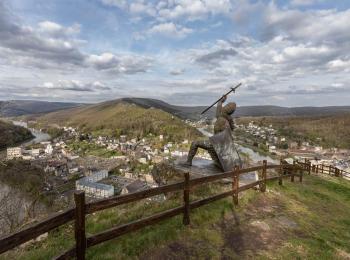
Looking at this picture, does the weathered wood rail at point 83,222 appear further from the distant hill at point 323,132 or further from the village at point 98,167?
the distant hill at point 323,132

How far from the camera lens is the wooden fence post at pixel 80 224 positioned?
3.94 metres

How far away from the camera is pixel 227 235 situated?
18.9 ft

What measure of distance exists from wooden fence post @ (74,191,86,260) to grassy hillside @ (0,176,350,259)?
1.41ft

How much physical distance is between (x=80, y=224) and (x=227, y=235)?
3.20m

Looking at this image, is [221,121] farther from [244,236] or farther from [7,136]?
[7,136]

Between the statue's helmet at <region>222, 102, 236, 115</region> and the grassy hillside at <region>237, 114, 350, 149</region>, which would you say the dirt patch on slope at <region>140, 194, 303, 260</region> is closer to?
the statue's helmet at <region>222, 102, 236, 115</region>

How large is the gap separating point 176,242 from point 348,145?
10523 centimetres

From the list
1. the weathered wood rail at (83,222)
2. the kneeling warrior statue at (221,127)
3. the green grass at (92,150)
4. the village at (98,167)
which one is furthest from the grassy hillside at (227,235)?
the green grass at (92,150)

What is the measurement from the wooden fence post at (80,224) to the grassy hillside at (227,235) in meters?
0.43

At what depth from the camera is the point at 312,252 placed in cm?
530

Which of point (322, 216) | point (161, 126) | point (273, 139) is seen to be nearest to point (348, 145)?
point (273, 139)

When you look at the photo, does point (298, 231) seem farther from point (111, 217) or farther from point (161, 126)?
point (161, 126)

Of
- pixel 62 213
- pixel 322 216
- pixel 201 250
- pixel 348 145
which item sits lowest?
pixel 348 145

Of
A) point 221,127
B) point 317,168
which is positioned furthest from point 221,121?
point 317,168
